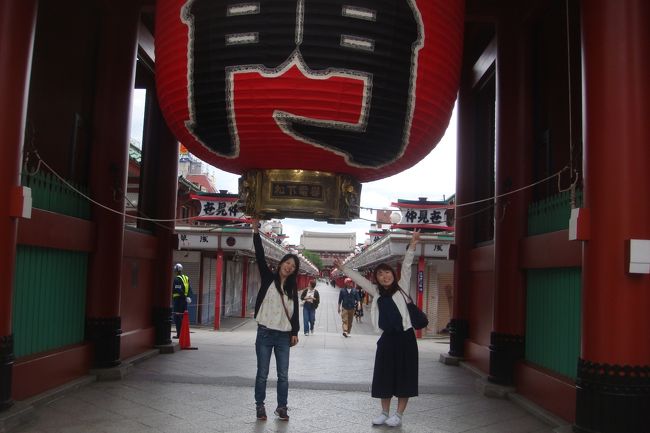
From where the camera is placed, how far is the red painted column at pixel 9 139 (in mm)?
5621

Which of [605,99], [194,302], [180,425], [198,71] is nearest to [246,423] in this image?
[180,425]

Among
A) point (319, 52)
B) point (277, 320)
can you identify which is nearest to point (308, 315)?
point (277, 320)

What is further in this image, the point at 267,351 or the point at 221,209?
the point at 221,209

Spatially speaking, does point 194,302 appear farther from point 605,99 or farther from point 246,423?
point 605,99

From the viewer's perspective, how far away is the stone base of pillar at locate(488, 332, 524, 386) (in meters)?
8.40

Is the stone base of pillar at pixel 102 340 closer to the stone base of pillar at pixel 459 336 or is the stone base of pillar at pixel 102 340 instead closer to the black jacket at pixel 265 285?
the black jacket at pixel 265 285

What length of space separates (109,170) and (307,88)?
5.64 m

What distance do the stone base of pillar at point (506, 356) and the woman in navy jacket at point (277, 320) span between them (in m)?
3.48

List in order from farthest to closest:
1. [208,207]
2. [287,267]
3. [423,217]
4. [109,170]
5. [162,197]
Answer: [423,217], [208,207], [162,197], [109,170], [287,267]

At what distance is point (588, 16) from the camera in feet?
18.1

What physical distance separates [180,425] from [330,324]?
18.2 meters

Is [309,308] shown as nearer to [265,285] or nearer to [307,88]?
[265,285]

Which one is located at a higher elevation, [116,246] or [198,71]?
[198,71]

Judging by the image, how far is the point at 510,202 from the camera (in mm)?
8547
